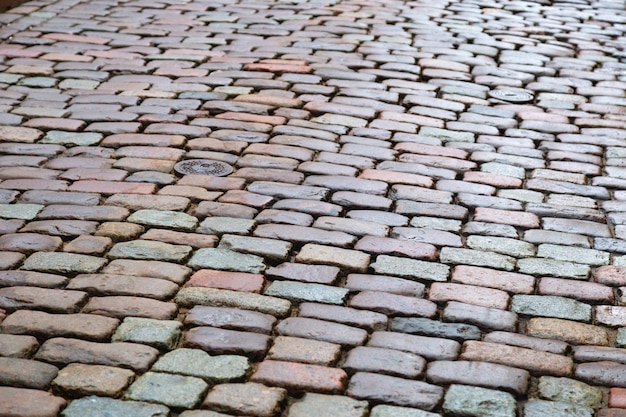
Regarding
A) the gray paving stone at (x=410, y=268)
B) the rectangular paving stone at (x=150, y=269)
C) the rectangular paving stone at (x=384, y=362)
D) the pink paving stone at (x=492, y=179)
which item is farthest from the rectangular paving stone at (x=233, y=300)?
the pink paving stone at (x=492, y=179)

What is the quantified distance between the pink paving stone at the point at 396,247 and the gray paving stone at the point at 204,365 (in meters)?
0.99

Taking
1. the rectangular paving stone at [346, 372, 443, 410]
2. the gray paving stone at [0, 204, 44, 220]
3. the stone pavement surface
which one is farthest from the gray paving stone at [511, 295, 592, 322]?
the gray paving stone at [0, 204, 44, 220]

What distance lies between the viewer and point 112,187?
178 inches

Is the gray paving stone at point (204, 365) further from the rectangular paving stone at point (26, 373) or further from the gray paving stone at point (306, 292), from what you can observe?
the gray paving stone at point (306, 292)

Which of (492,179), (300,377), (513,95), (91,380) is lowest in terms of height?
(513,95)

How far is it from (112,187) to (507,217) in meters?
1.73

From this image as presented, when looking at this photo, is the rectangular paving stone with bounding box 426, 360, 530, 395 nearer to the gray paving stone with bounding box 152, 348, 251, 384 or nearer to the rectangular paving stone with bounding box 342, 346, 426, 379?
the rectangular paving stone with bounding box 342, 346, 426, 379

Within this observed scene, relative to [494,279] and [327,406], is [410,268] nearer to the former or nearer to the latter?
[494,279]

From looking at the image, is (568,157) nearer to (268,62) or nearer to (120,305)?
(268,62)

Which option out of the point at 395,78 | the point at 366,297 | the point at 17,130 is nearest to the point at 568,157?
the point at 395,78

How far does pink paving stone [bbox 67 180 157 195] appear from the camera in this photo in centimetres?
448

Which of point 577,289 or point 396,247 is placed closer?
point 577,289

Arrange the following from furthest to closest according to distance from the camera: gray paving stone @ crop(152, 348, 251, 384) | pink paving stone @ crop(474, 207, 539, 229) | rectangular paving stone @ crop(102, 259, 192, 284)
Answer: pink paving stone @ crop(474, 207, 539, 229), rectangular paving stone @ crop(102, 259, 192, 284), gray paving stone @ crop(152, 348, 251, 384)

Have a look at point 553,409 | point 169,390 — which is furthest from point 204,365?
point 553,409
